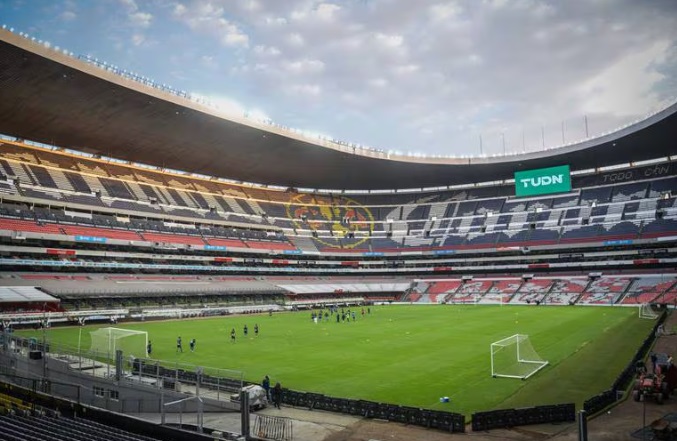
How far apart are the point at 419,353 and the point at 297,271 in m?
53.3

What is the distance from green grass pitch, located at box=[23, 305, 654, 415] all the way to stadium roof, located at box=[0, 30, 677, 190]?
21.5 metres

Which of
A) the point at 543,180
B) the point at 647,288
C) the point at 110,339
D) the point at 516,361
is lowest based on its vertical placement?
the point at 647,288

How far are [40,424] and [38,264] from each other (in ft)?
152

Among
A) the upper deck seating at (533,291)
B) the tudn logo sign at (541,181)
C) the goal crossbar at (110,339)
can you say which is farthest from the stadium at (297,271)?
the upper deck seating at (533,291)

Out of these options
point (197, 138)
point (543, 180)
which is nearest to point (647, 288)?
point (543, 180)

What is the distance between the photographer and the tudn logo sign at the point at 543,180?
243 feet

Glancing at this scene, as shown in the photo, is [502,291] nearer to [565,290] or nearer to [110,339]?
[565,290]

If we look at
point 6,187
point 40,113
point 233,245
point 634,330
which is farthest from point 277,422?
point 233,245

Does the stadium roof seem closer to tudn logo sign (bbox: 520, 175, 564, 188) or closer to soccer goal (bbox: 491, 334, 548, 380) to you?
tudn logo sign (bbox: 520, 175, 564, 188)

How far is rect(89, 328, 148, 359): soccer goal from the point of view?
24134 mm

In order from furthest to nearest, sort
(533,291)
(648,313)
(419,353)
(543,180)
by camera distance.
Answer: (543,180)
(533,291)
(648,313)
(419,353)

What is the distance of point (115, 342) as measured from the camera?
81.8ft

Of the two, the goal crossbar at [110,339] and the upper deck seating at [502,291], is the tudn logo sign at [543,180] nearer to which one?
the upper deck seating at [502,291]

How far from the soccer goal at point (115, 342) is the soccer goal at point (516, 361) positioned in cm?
1719
